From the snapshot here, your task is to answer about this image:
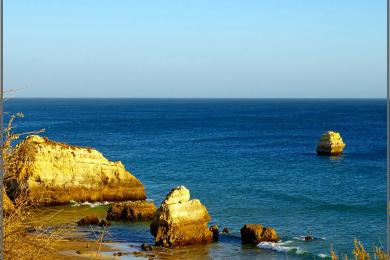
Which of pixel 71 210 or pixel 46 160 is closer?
pixel 71 210

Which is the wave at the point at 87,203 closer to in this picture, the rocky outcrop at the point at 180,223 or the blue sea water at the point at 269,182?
the blue sea water at the point at 269,182

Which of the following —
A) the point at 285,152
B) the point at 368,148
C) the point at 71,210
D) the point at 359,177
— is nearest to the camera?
the point at 71,210

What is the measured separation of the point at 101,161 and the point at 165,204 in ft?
49.4

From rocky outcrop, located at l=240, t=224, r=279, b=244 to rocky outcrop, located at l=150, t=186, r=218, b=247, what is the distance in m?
1.68

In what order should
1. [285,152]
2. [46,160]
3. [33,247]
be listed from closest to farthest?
[33,247] < [46,160] < [285,152]

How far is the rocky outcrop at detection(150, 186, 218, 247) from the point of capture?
3275 centimetres

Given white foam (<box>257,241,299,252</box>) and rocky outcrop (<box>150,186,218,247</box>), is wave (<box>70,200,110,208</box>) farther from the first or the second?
white foam (<box>257,241,299,252</box>)

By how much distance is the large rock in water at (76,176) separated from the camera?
44.8m

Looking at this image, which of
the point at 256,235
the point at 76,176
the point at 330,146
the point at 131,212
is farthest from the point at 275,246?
the point at 330,146

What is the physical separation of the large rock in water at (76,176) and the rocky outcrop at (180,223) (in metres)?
13.4

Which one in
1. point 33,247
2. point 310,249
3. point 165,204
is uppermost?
point 33,247

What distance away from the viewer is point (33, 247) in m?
11.6

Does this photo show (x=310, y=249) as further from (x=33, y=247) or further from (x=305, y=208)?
(x=33, y=247)

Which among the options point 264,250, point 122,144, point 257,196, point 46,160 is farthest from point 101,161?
point 122,144
